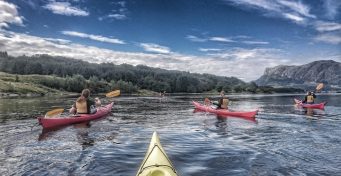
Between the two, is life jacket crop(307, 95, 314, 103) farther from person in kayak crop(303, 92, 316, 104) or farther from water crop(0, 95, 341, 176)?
water crop(0, 95, 341, 176)

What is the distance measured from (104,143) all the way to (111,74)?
163 meters

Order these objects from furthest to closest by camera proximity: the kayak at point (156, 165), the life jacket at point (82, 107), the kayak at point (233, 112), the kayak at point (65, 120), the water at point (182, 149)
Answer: the kayak at point (233, 112) < the life jacket at point (82, 107) < the kayak at point (65, 120) < the water at point (182, 149) < the kayak at point (156, 165)

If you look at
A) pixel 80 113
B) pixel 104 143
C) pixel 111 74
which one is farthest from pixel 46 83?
pixel 104 143

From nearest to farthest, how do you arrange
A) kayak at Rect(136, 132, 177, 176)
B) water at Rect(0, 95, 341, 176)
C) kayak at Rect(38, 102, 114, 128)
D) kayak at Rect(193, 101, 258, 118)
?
kayak at Rect(136, 132, 177, 176) → water at Rect(0, 95, 341, 176) → kayak at Rect(38, 102, 114, 128) → kayak at Rect(193, 101, 258, 118)

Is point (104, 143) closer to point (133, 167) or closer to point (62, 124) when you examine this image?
point (133, 167)

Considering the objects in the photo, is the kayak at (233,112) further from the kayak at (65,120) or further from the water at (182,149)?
the kayak at (65,120)

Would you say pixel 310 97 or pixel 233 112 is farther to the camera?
pixel 310 97

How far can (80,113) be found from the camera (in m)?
24.5

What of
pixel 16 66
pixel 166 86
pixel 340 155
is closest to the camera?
pixel 340 155

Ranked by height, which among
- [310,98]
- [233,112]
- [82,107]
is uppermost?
[310,98]

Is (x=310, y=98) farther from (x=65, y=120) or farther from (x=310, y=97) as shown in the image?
(x=65, y=120)

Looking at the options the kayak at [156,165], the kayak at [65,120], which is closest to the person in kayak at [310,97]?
the kayak at [65,120]

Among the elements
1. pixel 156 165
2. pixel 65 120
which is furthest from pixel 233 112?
pixel 156 165

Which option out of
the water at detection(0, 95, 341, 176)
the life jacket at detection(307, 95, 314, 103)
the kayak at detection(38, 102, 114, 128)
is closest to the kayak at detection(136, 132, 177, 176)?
the water at detection(0, 95, 341, 176)
